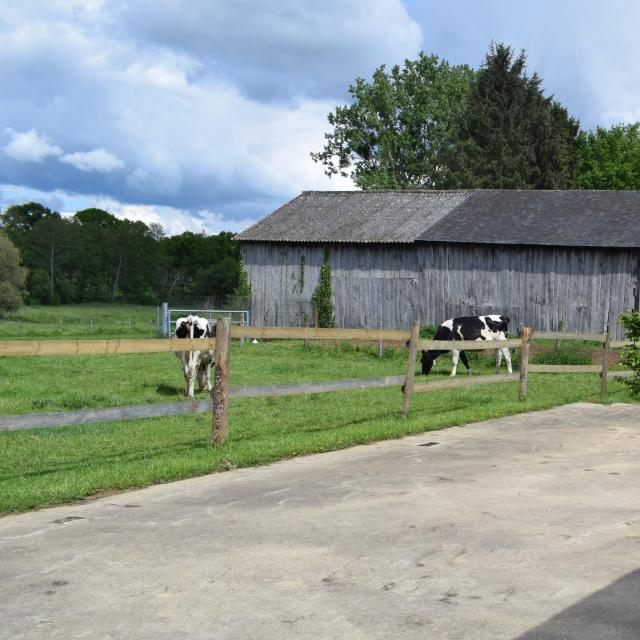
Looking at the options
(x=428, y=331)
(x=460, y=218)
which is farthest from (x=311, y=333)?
(x=460, y=218)

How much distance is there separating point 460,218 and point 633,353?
24901mm

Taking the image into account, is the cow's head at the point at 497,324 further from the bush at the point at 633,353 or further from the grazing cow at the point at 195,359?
the grazing cow at the point at 195,359

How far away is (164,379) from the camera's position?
2095 centimetres

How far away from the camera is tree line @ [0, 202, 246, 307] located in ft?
359

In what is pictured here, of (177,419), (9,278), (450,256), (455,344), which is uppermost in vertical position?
(9,278)

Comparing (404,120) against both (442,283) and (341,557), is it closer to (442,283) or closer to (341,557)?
(442,283)

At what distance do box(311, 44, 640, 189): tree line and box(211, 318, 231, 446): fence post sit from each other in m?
56.8

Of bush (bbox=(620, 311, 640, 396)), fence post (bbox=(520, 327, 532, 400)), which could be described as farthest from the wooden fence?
bush (bbox=(620, 311, 640, 396))

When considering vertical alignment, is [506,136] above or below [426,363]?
above

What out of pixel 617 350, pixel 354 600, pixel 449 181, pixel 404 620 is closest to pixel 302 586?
pixel 354 600

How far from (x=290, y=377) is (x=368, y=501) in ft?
48.5

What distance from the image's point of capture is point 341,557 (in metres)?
6.00

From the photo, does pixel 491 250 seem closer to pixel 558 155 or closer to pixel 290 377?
pixel 290 377

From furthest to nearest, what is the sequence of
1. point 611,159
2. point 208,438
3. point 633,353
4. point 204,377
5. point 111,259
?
point 111,259
point 611,159
point 204,377
point 633,353
point 208,438
